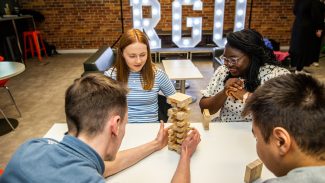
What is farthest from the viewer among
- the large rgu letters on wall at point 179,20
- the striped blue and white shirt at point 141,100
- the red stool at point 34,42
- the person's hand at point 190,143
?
the red stool at point 34,42

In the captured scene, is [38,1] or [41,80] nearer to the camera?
[41,80]

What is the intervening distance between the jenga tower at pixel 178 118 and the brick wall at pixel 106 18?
5186 millimetres

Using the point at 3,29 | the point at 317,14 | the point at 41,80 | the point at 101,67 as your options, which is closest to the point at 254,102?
the point at 101,67

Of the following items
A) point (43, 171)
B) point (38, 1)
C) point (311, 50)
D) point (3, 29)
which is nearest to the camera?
point (43, 171)

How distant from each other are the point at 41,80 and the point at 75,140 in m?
4.32

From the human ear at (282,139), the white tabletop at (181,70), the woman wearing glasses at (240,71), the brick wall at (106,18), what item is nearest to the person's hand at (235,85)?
the woman wearing glasses at (240,71)

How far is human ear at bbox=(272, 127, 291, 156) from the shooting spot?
691 millimetres

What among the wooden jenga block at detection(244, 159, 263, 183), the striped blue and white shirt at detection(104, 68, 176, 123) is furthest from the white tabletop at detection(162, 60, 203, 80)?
the wooden jenga block at detection(244, 159, 263, 183)

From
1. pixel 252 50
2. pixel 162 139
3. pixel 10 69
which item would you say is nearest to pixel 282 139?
pixel 162 139

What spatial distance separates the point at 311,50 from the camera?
4.43 m

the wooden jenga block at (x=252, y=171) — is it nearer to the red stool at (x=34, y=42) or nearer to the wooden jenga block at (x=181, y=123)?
the wooden jenga block at (x=181, y=123)

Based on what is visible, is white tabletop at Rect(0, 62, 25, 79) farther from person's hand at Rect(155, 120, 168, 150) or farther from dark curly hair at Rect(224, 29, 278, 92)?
dark curly hair at Rect(224, 29, 278, 92)

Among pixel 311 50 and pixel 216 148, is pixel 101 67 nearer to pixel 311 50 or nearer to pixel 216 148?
pixel 216 148

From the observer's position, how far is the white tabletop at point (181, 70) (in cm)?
315
